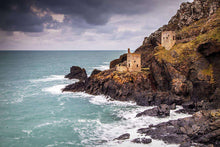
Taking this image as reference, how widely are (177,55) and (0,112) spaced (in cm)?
4650

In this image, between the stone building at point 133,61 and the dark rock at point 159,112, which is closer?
the dark rock at point 159,112

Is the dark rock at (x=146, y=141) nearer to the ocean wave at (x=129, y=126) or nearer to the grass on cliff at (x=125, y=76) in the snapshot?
the ocean wave at (x=129, y=126)

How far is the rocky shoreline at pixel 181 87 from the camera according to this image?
2700 cm

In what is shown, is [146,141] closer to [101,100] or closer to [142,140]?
[142,140]

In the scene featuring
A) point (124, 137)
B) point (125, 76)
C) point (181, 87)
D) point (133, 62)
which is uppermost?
point (133, 62)

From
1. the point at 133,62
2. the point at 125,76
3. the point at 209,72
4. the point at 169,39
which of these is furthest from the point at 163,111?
the point at 169,39

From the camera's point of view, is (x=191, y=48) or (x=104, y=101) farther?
(x=104, y=101)

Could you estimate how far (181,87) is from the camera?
44406mm

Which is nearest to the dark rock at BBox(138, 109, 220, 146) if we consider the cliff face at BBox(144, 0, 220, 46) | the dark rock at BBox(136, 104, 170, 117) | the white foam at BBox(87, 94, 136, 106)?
the dark rock at BBox(136, 104, 170, 117)

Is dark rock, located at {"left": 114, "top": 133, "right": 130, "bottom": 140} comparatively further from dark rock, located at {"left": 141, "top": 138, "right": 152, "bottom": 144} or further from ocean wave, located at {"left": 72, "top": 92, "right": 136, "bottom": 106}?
ocean wave, located at {"left": 72, "top": 92, "right": 136, "bottom": 106}

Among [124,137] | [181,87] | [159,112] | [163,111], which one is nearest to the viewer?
[124,137]

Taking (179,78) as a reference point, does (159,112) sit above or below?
below

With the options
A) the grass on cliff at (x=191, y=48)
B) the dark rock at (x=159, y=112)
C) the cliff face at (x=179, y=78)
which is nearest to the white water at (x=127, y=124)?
the dark rock at (x=159, y=112)

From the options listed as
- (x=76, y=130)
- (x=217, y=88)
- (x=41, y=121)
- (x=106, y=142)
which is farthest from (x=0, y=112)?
(x=217, y=88)
